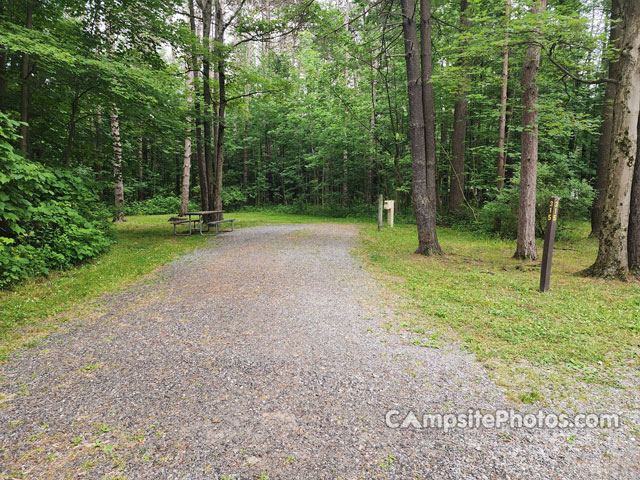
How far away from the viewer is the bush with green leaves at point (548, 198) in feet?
30.7

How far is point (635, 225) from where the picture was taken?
594cm

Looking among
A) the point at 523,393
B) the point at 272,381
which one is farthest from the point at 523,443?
the point at 272,381

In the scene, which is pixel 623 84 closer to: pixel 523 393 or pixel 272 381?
pixel 523 393

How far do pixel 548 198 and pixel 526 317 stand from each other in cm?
682

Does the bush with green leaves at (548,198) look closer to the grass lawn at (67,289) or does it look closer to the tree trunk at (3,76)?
the grass lawn at (67,289)

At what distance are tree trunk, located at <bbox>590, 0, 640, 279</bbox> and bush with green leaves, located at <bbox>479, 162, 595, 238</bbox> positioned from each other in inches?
152

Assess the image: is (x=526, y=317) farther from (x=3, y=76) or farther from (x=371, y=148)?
(x=371, y=148)

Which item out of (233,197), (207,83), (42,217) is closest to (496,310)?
(42,217)

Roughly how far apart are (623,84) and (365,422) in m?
6.93

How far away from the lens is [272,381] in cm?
272

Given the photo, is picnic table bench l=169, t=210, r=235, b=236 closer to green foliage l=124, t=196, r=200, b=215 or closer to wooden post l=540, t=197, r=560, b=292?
green foliage l=124, t=196, r=200, b=215

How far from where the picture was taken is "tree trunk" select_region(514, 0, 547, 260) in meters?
6.92

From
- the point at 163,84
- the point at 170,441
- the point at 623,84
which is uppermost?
the point at 163,84

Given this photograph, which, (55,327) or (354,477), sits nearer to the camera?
(354,477)
